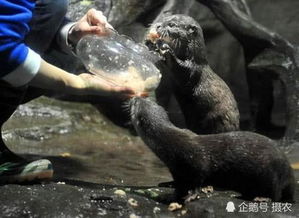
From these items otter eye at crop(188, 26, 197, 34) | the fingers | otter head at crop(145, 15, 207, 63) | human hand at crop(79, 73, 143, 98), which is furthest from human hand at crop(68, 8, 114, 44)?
otter eye at crop(188, 26, 197, 34)

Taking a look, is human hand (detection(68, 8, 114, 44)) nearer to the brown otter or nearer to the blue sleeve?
the brown otter

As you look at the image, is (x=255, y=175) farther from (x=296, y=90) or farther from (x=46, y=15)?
(x=296, y=90)

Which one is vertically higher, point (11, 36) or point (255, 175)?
point (11, 36)

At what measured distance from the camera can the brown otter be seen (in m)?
3.95

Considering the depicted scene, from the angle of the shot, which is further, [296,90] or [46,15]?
[296,90]

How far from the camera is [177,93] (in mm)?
4035

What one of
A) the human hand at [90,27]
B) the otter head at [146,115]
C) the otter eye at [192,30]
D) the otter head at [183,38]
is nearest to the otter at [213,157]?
the otter head at [146,115]

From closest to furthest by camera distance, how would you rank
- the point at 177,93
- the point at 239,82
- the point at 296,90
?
the point at 177,93 → the point at 296,90 → the point at 239,82

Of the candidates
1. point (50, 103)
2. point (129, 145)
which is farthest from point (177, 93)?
point (50, 103)

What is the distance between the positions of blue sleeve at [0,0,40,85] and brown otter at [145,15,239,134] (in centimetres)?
131

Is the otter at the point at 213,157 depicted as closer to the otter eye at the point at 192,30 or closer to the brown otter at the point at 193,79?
the brown otter at the point at 193,79

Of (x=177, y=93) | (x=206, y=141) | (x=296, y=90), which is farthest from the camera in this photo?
(x=296, y=90)

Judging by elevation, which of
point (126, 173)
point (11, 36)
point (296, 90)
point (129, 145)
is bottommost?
point (129, 145)

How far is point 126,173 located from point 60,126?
1518 mm
